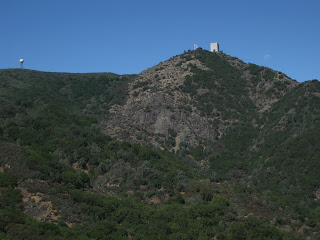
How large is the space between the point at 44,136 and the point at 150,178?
1587 cm

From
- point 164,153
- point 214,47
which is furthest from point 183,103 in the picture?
point 214,47

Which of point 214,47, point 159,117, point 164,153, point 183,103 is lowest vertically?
point 164,153

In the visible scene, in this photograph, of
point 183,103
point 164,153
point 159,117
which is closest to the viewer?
point 164,153

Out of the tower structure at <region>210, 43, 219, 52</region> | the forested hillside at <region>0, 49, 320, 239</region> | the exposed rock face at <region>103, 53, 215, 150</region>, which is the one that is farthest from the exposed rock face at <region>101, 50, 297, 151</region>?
the tower structure at <region>210, 43, 219, 52</region>

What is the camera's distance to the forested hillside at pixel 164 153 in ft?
154

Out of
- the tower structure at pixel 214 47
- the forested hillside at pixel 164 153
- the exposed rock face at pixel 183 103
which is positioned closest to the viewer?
the forested hillside at pixel 164 153

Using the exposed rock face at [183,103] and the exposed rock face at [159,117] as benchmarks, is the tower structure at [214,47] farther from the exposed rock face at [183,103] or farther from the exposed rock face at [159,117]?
the exposed rock face at [159,117]

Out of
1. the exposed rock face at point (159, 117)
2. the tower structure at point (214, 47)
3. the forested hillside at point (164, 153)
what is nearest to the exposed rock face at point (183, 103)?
the exposed rock face at point (159, 117)

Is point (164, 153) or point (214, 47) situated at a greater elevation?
point (214, 47)

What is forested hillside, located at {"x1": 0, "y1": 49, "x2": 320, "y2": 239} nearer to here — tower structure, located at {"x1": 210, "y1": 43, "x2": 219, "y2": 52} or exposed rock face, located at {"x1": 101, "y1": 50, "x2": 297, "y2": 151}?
exposed rock face, located at {"x1": 101, "y1": 50, "x2": 297, "y2": 151}

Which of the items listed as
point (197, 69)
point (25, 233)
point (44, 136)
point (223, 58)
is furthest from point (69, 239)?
point (223, 58)

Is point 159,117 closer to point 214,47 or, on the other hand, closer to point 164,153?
point 164,153

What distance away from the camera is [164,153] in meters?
78.4

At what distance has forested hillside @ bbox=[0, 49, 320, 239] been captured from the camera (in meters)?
46.8
